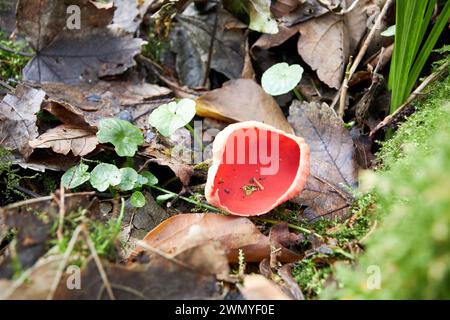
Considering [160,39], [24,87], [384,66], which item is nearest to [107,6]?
[160,39]

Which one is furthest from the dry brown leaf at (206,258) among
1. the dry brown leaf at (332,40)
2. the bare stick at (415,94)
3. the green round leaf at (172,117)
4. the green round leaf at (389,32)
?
the green round leaf at (389,32)

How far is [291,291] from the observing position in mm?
1534

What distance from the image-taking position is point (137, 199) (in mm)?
2010

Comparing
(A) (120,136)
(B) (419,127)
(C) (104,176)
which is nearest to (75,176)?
(C) (104,176)

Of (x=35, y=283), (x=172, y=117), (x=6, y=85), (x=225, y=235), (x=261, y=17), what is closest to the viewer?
(x=35, y=283)

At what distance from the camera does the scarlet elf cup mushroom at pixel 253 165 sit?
1.91 metres

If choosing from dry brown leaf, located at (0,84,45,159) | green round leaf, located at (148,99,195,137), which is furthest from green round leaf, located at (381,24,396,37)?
dry brown leaf, located at (0,84,45,159)

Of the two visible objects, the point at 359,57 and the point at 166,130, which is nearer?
the point at 166,130

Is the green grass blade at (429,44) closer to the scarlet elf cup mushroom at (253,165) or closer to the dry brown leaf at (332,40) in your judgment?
the dry brown leaf at (332,40)

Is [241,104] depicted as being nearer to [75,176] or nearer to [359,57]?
[359,57]

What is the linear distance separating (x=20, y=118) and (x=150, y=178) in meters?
0.63

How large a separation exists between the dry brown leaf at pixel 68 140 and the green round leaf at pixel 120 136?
3.8 inches

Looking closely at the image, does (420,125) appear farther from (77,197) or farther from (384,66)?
(77,197)
